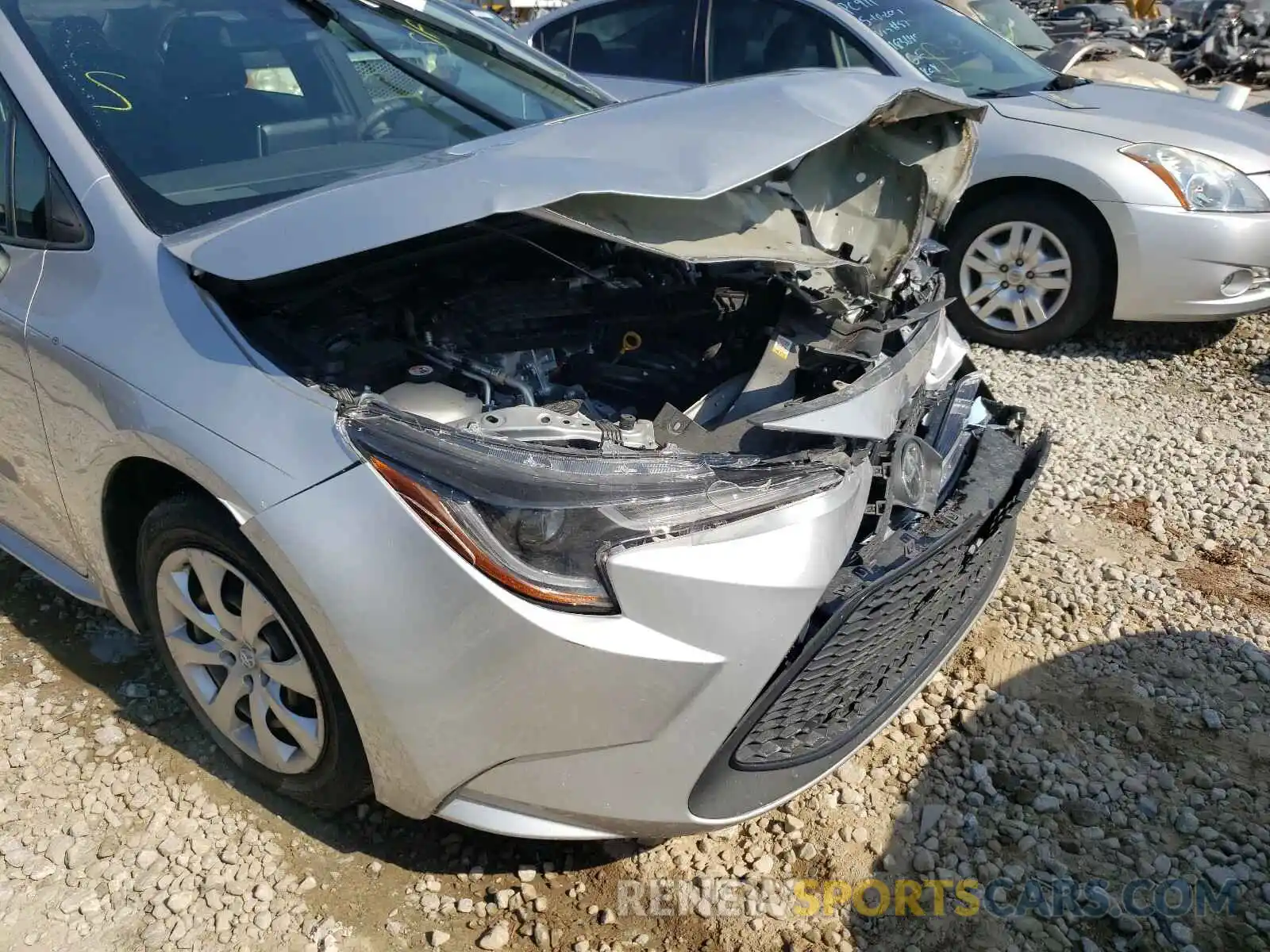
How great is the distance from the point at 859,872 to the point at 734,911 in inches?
11.7

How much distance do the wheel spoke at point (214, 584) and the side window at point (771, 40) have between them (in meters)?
4.14

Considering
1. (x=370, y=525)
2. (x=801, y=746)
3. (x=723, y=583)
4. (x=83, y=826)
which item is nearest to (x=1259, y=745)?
(x=801, y=746)

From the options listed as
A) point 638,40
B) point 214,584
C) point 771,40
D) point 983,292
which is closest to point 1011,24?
point 771,40

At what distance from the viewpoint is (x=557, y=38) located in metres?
5.99

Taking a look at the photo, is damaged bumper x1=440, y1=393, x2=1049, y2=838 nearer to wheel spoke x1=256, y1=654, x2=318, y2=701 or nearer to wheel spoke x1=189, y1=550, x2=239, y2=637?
wheel spoke x1=256, y1=654, x2=318, y2=701

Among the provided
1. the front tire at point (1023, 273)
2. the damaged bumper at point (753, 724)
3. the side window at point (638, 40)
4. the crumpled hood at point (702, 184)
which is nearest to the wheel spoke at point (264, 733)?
the damaged bumper at point (753, 724)

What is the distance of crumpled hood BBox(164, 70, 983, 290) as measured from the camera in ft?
5.75

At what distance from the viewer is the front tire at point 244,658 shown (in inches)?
74.0

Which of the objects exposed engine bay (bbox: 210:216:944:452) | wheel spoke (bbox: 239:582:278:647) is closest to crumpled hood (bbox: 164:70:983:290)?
exposed engine bay (bbox: 210:216:944:452)

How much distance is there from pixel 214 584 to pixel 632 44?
4.63m

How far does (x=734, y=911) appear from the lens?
199 cm

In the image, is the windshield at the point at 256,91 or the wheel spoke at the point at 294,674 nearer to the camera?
the wheel spoke at the point at 294,674

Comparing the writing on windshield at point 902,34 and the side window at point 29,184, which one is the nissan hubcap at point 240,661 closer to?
the side window at point 29,184

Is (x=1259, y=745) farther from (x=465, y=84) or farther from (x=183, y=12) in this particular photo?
(x=183, y=12)
